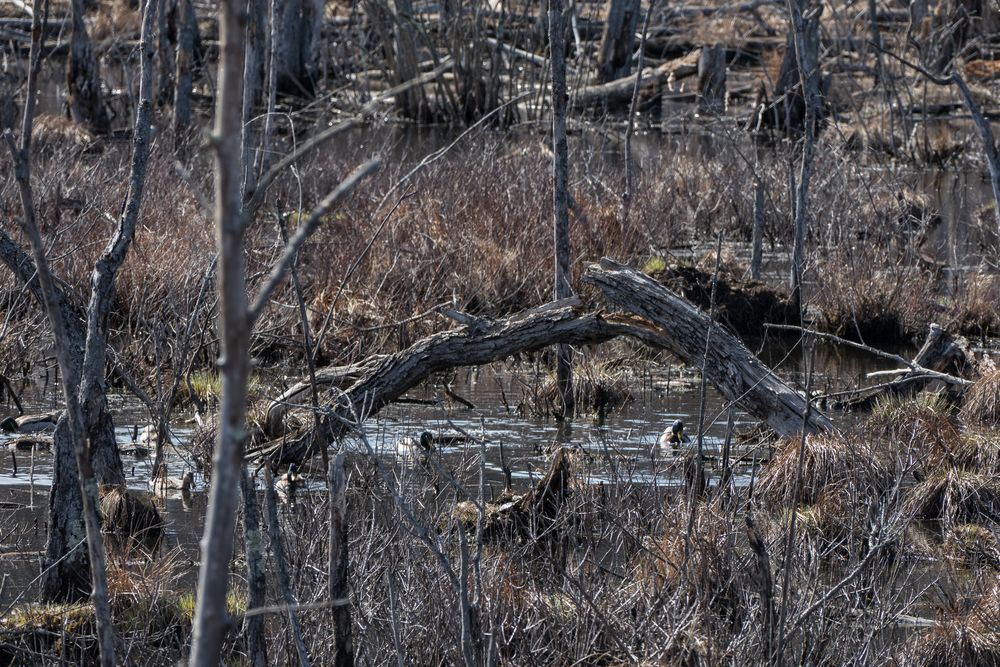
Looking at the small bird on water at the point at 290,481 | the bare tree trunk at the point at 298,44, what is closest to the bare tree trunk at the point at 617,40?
the bare tree trunk at the point at 298,44

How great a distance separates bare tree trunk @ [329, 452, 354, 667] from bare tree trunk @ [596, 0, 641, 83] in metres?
24.1

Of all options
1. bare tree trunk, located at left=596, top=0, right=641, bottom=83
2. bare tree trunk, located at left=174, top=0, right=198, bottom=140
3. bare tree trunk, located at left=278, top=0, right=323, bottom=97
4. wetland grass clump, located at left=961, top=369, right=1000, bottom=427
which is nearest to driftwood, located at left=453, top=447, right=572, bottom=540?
wetland grass clump, located at left=961, top=369, right=1000, bottom=427

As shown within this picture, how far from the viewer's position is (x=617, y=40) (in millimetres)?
27078

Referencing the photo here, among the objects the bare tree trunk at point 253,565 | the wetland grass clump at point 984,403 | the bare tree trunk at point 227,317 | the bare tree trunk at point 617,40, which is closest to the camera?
the bare tree trunk at point 227,317

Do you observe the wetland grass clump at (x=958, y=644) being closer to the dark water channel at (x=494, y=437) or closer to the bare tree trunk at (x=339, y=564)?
the dark water channel at (x=494, y=437)

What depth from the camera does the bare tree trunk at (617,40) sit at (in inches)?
1059

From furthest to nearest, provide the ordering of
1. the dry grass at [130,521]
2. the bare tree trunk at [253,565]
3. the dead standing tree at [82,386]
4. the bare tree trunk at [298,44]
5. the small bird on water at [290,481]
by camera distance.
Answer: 1. the bare tree trunk at [298,44]
2. the small bird on water at [290,481]
3. the dry grass at [130,521]
4. the dead standing tree at [82,386]
5. the bare tree trunk at [253,565]

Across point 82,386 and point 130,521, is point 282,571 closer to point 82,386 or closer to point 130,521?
point 82,386

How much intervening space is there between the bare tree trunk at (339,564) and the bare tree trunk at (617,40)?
24.1 m

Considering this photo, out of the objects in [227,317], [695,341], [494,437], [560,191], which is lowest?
[494,437]

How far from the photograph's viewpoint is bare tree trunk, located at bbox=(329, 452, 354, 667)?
129 inches

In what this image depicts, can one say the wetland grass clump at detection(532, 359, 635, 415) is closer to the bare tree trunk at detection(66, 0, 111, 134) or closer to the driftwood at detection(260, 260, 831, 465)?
the driftwood at detection(260, 260, 831, 465)

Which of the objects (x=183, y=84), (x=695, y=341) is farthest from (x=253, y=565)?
(x=183, y=84)

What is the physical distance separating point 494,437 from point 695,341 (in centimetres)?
160
